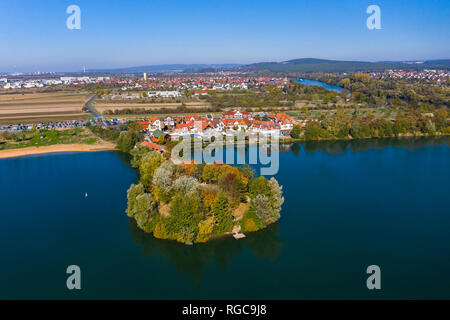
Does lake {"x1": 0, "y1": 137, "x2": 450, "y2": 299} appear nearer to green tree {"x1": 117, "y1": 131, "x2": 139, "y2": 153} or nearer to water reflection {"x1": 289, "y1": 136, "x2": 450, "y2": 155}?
green tree {"x1": 117, "y1": 131, "x2": 139, "y2": 153}

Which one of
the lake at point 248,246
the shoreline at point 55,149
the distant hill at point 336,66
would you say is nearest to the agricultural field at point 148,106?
the shoreline at point 55,149

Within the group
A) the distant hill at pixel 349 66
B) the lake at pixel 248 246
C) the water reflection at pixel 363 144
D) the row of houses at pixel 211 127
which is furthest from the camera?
the distant hill at pixel 349 66

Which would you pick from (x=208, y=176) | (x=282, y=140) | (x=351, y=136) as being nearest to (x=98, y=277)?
(x=208, y=176)

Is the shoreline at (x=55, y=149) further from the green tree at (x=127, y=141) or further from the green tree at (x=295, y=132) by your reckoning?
the green tree at (x=295, y=132)

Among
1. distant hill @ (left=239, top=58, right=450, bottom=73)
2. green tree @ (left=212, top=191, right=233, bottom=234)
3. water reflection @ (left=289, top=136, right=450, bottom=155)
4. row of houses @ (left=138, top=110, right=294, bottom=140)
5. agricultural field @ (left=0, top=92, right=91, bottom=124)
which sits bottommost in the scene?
green tree @ (left=212, top=191, right=233, bottom=234)

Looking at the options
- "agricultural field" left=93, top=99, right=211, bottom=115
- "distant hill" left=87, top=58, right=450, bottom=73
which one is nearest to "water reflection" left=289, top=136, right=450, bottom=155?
"agricultural field" left=93, top=99, right=211, bottom=115
